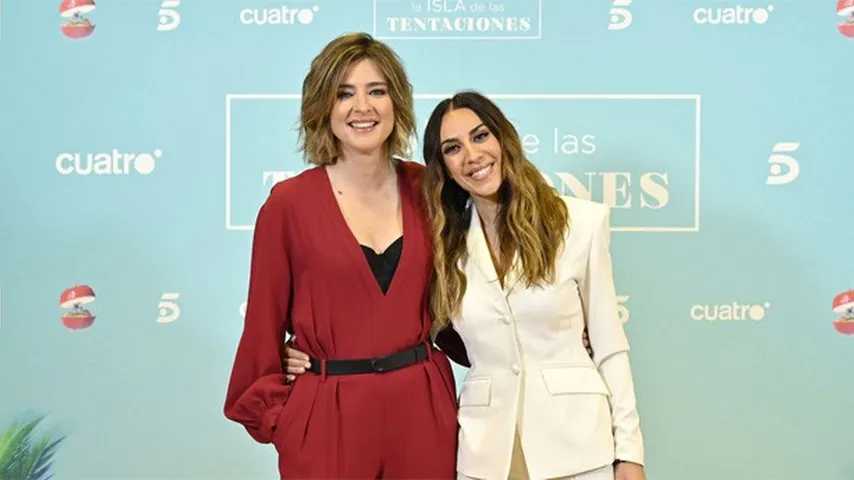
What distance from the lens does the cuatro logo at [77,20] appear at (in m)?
3.68

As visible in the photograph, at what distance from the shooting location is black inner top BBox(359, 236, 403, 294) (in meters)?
2.51

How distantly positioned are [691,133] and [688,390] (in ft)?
2.89

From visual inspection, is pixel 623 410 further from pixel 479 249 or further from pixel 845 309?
pixel 845 309

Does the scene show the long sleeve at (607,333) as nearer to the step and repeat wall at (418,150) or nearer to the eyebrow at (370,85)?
the eyebrow at (370,85)

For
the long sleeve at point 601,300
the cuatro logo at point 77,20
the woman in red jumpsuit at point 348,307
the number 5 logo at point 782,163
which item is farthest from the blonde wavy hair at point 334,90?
the number 5 logo at point 782,163

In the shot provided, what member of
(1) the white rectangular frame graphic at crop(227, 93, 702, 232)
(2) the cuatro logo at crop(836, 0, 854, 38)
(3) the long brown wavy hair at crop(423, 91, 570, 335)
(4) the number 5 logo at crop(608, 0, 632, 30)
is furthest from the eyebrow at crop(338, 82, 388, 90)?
(2) the cuatro logo at crop(836, 0, 854, 38)

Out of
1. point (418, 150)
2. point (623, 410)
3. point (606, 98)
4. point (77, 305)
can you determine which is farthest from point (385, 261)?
point (77, 305)

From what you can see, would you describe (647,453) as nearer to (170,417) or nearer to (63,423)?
(170,417)

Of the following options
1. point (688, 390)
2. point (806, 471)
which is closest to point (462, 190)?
point (688, 390)

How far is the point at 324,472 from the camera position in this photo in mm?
2473

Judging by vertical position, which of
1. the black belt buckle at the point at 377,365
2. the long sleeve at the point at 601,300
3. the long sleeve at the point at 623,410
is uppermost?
the long sleeve at the point at 601,300

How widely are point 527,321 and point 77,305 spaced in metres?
1.91

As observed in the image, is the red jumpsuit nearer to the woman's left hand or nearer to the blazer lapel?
the blazer lapel

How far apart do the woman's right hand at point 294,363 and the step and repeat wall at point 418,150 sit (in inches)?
44.5
